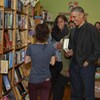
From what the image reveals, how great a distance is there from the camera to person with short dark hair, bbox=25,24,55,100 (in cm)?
296

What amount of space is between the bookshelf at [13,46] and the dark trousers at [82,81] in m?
0.91

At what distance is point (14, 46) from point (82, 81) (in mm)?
1256

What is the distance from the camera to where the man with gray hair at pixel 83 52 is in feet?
10.7

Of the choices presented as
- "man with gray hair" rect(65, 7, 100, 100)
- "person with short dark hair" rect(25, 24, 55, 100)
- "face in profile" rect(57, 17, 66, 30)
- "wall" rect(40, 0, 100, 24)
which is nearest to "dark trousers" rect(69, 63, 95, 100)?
"man with gray hair" rect(65, 7, 100, 100)

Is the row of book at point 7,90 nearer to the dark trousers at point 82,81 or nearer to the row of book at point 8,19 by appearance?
the row of book at point 8,19

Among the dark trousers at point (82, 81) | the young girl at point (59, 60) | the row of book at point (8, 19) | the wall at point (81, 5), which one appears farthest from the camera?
the wall at point (81, 5)

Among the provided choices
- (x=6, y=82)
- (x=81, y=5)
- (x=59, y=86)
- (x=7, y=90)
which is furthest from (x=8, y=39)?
(x=81, y=5)

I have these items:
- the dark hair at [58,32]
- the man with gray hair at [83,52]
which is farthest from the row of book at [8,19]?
the man with gray hair at [83,52]

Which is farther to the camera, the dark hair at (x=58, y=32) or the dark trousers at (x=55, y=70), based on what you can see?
the dark trousers at (x=55, y=70)

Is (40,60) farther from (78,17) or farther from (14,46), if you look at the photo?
(14,46)

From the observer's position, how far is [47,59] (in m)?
3.01

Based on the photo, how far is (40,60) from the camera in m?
2.97

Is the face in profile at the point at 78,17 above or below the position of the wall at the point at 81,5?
below

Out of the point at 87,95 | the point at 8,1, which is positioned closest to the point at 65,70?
the point at 87,95
